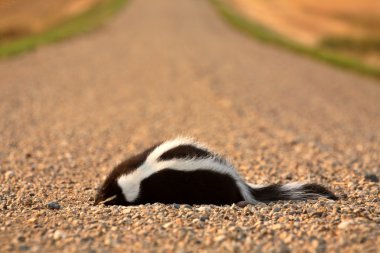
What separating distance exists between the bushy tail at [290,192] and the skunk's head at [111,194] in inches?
50.4

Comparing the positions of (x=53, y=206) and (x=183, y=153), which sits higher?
(x=183, y=153)

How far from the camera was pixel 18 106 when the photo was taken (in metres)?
13.4

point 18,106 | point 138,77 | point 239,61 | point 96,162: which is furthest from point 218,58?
point 96,162

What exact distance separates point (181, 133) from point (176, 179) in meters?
5.10

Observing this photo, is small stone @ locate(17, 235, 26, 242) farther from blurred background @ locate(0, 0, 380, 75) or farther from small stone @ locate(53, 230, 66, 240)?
blurred background @ locate(0, 0, 380, 75)

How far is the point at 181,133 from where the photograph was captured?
34.9 feet

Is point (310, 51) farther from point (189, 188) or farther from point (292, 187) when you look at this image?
point (189, 188)

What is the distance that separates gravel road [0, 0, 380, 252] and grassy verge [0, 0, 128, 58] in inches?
32.6

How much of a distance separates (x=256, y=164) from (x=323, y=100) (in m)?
8.35

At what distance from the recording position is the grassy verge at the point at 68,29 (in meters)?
22.4

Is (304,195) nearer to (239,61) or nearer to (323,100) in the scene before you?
(323,100)

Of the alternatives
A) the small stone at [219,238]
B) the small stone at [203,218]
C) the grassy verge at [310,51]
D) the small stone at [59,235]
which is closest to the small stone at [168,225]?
the small stone at [203,218]

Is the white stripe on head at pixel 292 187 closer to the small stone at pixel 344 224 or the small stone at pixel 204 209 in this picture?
the small stone at pixel 204 209

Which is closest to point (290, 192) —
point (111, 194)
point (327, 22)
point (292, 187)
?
point (292, 187)
